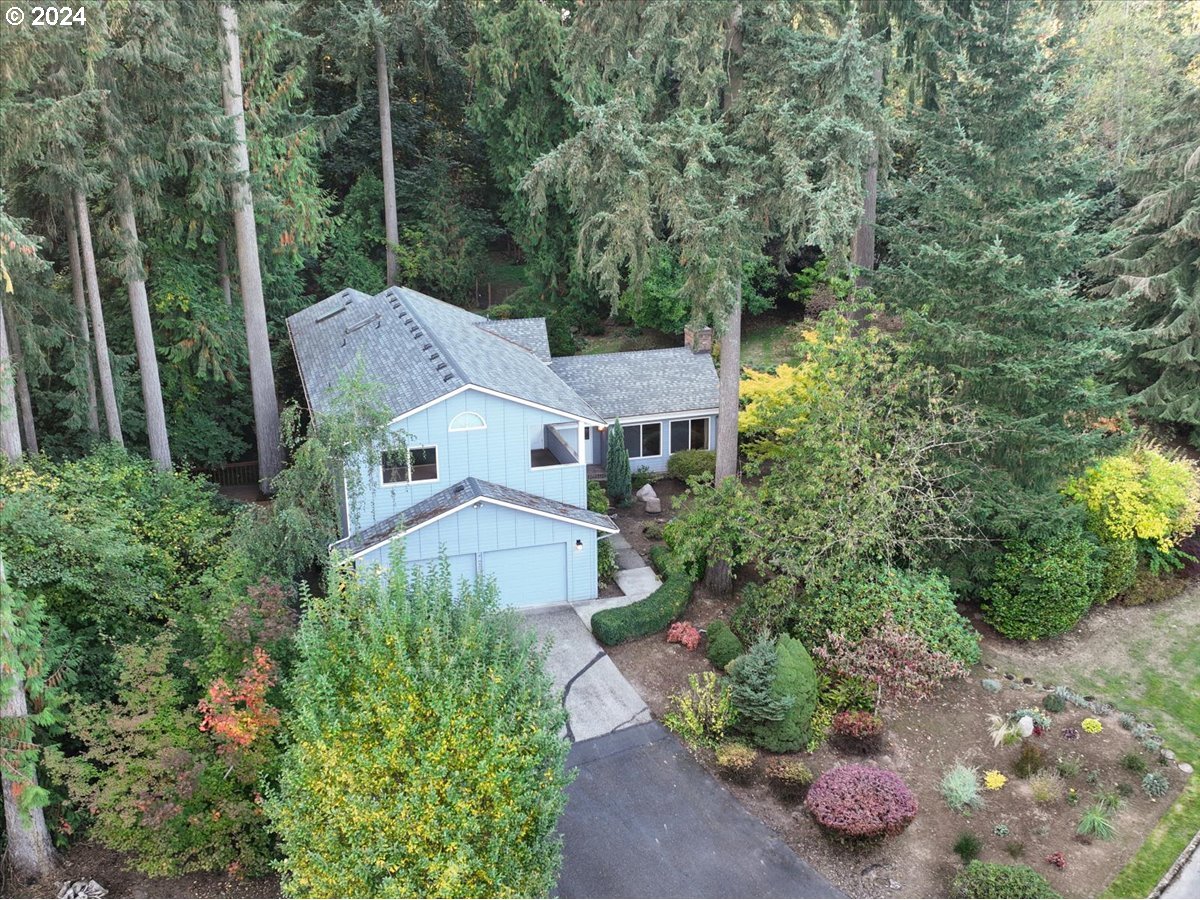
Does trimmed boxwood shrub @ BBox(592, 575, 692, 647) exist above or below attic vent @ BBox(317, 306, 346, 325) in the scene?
below

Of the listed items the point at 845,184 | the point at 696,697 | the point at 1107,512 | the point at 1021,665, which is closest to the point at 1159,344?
the point at 1107,512

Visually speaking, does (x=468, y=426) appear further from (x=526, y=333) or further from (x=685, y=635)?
(x=526, y=333)

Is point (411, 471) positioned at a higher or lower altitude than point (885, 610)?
higher

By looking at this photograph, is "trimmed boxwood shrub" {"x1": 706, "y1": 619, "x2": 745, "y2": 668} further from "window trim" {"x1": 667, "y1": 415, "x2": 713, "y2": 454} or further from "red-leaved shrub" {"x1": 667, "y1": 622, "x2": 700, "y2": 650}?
"window trim" {"x1": 667, "y1": 415, "x2": 713, "y2": 454}

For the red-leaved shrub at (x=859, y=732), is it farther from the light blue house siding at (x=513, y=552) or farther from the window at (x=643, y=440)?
the window at (x=643, y=440)

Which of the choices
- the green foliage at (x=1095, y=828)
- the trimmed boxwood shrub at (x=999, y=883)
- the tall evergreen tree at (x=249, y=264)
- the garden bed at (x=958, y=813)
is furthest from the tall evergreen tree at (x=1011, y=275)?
the tall evergreen tree at (x=249, y=264)

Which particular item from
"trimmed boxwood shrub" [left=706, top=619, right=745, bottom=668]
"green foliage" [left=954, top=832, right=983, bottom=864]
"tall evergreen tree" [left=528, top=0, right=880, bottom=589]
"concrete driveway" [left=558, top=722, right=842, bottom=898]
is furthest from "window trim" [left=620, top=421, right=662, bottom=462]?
"green foliage" [left=954, top=832, right=983, bottom=864]

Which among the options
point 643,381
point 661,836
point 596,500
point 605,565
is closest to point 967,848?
point 661,836
